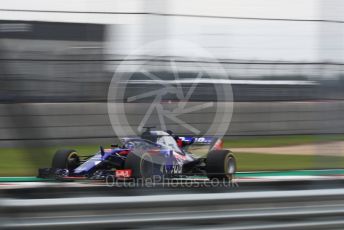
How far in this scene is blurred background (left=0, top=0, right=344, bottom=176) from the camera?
3020mm

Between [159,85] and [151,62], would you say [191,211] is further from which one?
[151,62]

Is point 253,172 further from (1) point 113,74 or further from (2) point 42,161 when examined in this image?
(2) point 42,161

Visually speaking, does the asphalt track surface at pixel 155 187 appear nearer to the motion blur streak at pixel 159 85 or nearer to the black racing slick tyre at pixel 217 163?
the motion blur streak at pixel 159 85

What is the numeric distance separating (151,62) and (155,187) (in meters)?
0.65

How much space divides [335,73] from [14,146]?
174cm

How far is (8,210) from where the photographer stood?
9.41 feet

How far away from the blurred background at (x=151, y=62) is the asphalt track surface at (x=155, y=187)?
88 mm

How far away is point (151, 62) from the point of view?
3.27 m

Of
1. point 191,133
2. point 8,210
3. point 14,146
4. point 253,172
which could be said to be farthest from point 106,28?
point 253,172

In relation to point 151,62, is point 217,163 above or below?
below

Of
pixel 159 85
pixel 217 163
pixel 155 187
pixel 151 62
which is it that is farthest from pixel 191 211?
pixel 217 163

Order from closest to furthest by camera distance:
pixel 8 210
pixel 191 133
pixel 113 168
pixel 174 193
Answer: pixel 8 210 < pixel 174 193 < pixel 191 133 < pixel 113 168

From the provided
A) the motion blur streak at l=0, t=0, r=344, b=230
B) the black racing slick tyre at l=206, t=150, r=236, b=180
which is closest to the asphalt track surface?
the motion blur streak at l=0, t=0, r=344, b=230

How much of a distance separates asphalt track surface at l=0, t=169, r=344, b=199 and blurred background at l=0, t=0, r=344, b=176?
88 mm
